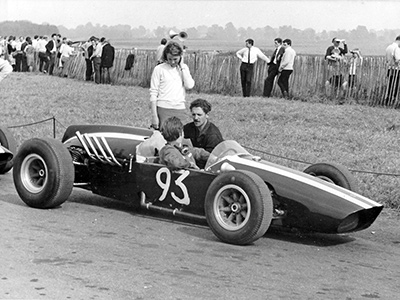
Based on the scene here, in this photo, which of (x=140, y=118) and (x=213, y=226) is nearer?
(x=213, y=226)

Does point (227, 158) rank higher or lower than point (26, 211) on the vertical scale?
higher

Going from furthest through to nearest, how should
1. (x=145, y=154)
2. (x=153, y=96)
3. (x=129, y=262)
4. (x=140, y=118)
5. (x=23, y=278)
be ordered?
(x=140, y=118) → (x=153, y=96) → (x=145, y=154) → (x=129, y=262) → (x=23, y=278)

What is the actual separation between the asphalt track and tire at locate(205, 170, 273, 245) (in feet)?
0.50

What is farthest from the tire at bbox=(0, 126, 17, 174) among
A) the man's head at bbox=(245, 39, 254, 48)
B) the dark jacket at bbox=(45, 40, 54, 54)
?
the dark jacket at bbox=(45, 40, 54, 54)

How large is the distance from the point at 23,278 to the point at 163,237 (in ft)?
6.35

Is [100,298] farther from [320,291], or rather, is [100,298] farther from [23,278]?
[320,291]

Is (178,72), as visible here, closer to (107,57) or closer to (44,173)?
(44,173)

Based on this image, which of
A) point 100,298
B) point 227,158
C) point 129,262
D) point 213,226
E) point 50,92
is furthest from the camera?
point 50,92

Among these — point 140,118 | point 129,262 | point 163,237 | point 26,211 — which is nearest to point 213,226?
point 163,237

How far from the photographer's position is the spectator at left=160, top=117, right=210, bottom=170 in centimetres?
773

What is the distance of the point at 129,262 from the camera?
246 inches

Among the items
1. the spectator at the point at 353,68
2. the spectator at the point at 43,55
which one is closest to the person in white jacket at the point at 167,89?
the spectator at the point at 353,68

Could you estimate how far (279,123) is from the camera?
15.4m

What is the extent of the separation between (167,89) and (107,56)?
17.0m
